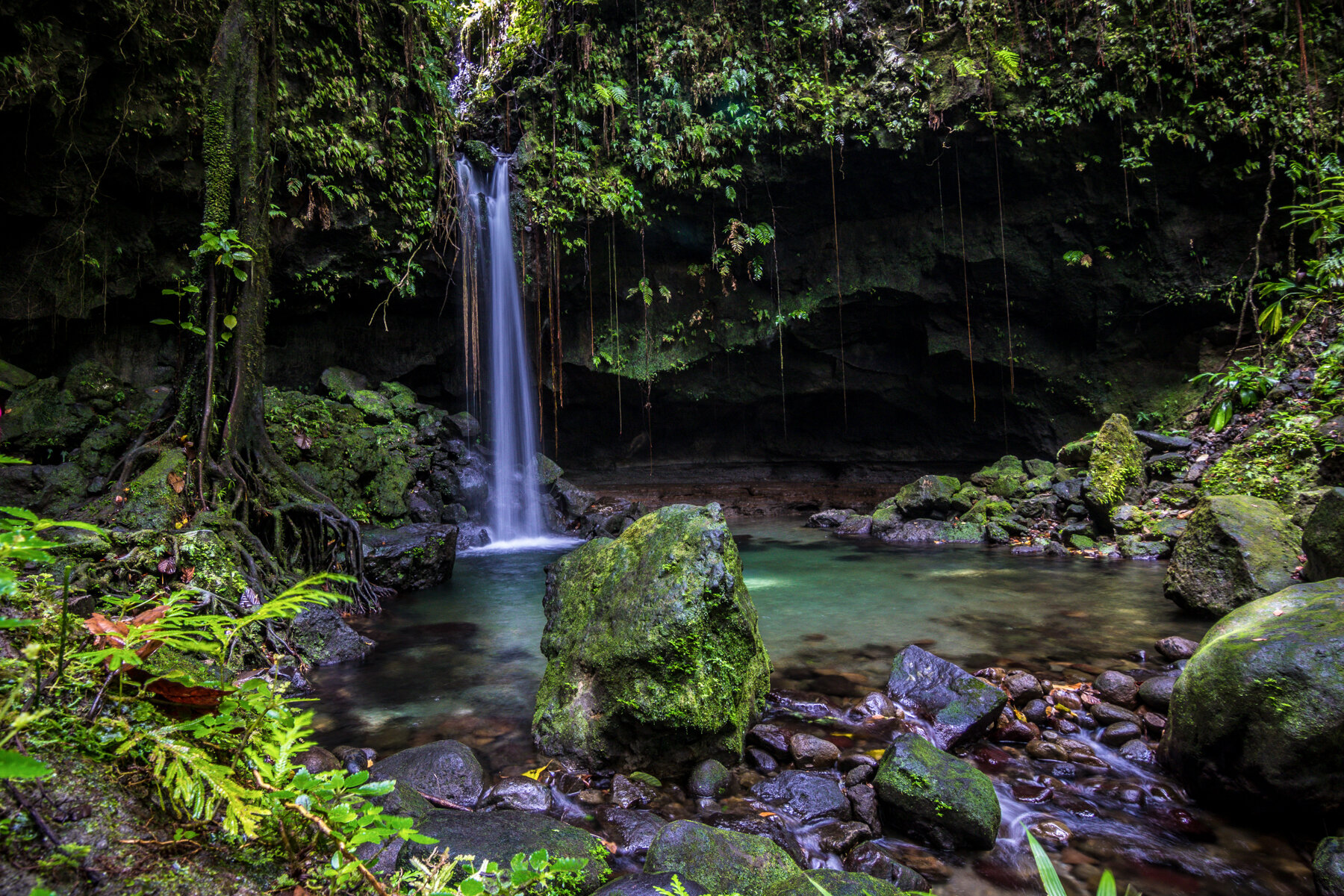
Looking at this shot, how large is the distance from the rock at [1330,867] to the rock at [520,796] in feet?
10.2

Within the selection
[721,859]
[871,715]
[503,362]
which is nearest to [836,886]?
[721,859]

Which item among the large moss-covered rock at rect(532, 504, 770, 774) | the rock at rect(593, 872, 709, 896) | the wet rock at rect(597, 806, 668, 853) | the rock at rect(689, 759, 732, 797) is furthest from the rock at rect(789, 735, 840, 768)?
the rock at rect(593, 872, 709, 896)

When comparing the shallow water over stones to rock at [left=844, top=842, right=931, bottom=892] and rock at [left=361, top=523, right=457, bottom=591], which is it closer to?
rock at [left=844, top=842, right=931, bottom=892]

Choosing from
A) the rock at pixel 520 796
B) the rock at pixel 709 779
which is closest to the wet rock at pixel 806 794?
the rock at pixel 709 779

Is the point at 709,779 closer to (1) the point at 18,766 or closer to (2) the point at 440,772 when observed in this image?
(2) the point at 440,772

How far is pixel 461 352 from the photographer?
13953mm

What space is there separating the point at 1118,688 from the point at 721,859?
133 inches

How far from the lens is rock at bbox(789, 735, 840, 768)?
323 cm

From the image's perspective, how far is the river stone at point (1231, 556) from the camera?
5.10m

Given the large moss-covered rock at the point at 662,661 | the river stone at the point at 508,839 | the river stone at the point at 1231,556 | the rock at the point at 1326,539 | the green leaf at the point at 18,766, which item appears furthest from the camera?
the river stone at the point at 1231,556

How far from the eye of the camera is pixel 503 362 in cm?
1336

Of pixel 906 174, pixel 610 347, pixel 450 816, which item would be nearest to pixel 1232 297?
pixel 906 174

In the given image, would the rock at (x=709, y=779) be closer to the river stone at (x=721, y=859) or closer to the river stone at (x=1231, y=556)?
the river stone at (x=721, y=859)

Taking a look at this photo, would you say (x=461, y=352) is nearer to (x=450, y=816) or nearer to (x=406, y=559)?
(x=406, y=559)
